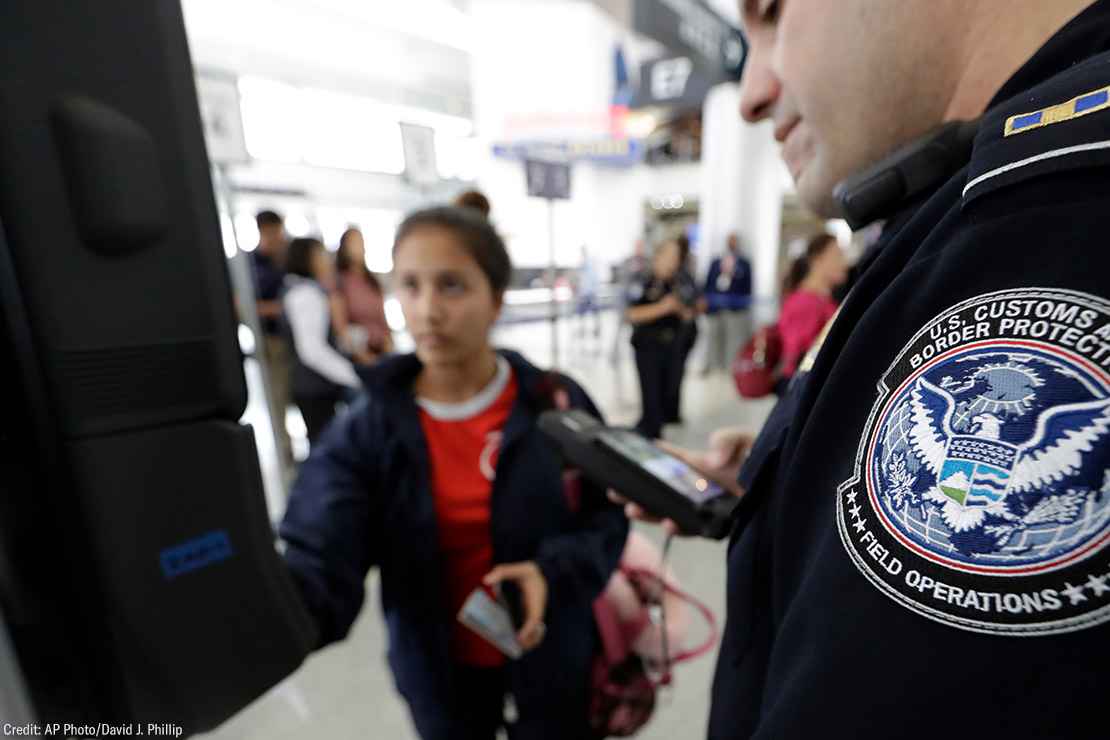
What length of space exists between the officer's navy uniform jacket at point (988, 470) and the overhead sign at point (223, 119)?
2.30 meters

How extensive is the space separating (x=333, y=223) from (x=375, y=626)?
884 centimetres

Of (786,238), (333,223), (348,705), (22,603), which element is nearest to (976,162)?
(22,603)

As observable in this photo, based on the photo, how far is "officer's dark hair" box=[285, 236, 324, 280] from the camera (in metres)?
2.43

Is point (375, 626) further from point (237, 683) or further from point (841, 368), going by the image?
point (841, 368)

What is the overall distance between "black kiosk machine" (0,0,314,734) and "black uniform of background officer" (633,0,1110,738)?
1.43 ft

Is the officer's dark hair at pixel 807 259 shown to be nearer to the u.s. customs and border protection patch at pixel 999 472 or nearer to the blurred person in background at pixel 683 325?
the blurred person in background at pixel 683 325

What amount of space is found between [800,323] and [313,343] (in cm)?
205

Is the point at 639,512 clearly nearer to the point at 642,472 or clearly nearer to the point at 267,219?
the point at 642,472

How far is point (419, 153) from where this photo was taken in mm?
3293

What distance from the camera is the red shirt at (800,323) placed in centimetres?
197

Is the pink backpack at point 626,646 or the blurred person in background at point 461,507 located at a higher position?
the blurred person in background at point 461,507

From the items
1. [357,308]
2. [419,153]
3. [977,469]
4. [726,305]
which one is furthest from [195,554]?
[726,305]

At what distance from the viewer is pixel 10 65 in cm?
31

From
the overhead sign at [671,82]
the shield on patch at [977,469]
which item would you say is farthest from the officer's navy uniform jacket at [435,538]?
the overhead sign at [671,82]
